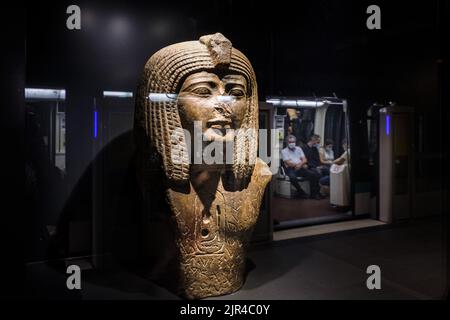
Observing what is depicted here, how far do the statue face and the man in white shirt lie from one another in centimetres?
153

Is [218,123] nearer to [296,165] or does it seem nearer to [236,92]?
→ [236,92]

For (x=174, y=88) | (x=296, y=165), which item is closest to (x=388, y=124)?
(x=296, y=165)

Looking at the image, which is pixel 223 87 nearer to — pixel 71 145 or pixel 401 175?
pixel 71 145

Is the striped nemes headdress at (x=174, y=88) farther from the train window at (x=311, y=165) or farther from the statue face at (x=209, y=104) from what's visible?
the train window at (x=311, y=165)

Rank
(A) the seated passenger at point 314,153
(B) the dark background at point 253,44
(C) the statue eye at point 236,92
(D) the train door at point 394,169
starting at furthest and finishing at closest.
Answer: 1. (D) the train door at point 394,169
2. (A) the seated passenger at point 314,153
3. (B) the dark background at point 253,44
4. (C) the statue eye at point 236,92

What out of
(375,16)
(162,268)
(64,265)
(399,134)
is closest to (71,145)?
(64,265)

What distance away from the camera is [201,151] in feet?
9.15

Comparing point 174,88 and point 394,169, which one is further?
point 394,169

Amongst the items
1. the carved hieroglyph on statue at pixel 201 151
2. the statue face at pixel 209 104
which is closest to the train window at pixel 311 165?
the carved hieroglyph on statue at pixel 201 151

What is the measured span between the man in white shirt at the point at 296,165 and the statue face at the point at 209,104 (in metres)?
1.53

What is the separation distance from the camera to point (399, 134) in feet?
15.7

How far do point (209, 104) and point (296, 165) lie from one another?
1818 mm

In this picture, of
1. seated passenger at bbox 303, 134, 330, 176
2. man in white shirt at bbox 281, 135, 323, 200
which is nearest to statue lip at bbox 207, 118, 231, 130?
man in white shirt at bbox 281, 135, 323, 200

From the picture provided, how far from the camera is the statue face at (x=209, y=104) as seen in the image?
9.01 feet
